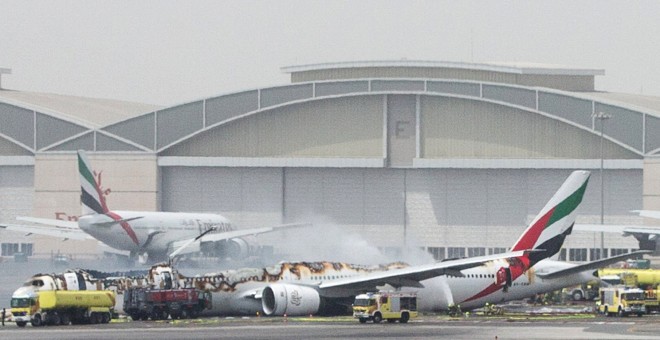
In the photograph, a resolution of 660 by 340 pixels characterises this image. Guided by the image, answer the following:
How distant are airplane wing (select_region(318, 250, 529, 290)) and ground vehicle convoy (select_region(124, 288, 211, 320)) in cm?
674

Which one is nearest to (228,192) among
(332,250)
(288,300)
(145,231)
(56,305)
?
(145,231)

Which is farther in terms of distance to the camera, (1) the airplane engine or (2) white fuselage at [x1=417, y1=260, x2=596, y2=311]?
(2) white fuselage at [x1=417, y1=260, x2=596, y2=311]

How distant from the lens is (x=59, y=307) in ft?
245

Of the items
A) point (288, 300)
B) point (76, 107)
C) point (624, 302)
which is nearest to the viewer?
point (288, 300)

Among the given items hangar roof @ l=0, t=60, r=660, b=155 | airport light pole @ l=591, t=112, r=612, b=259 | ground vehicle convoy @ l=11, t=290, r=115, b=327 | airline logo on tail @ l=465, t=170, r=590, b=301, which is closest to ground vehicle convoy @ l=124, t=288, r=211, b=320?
ground vehicle convoy @ l=11, t=290, r=115, b=327

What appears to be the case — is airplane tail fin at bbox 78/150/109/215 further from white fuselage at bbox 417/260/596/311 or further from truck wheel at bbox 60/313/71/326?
truck wheel at bbox 60/313/71/326

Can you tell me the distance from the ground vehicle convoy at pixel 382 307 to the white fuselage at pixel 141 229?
49.8 meters

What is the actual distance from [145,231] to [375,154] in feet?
111

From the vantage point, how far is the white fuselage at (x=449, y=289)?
260 feet

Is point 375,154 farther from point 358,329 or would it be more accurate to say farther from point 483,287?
point 358,329

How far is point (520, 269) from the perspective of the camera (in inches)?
3275

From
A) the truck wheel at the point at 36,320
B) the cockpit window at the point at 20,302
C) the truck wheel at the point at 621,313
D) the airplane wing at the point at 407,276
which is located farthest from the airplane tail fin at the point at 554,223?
the cockpit window at the point at 20,302

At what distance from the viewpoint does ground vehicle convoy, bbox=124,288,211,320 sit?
76.9 m

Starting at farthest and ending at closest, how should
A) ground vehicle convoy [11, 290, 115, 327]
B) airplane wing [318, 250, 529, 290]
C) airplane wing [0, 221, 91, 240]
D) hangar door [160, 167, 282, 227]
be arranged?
→ hangar door [160, 167, 282, 227] < airplane wing [0, 221, 91, 240] < airplane wing [318, 250, 529, 290] < ground vehicle convoy [11, 290, 115, 327]
